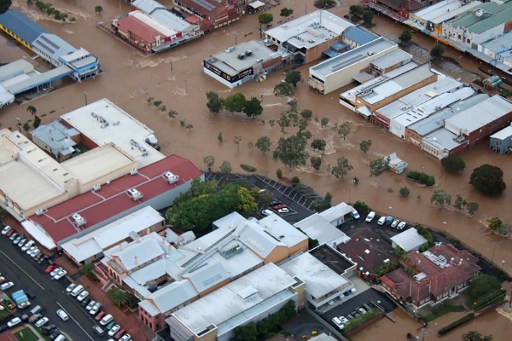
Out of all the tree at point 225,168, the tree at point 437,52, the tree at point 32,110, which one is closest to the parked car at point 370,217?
the tree at point 225,168

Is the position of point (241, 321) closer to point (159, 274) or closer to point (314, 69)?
point (159, 274)

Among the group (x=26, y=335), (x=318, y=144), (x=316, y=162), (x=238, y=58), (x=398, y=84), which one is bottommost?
(x=26, y=335)

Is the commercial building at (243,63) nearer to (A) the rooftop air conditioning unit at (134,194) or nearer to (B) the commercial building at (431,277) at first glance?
(A) the rooftop air conditioning unit at (134,194)

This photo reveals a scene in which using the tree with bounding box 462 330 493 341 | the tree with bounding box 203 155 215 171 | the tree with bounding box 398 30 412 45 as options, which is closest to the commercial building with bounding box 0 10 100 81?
the tree with bounding box 203 155 215 171

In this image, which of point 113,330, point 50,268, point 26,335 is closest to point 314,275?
point 113,330

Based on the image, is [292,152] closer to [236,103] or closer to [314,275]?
[236,103]

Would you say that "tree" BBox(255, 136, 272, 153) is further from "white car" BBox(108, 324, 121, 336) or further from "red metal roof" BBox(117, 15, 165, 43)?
"white car" BBox(108, 324, 121, 336)

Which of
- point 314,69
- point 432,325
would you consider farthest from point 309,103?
point 432,325
